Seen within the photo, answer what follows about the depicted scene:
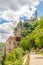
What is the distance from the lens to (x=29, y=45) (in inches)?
2608

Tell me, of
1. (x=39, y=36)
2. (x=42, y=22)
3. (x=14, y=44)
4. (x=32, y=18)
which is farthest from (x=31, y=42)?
(x=32, y=18)

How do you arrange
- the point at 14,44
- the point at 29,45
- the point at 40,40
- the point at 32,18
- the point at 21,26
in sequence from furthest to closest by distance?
the point at 32,18 < the point at 21,26 < the point at 14,44 < the point at 29,45 < the point at 40,40

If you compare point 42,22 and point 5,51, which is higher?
point 42,22

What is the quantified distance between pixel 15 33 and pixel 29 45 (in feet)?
191

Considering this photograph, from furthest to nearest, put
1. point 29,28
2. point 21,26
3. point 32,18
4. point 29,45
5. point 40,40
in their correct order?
point 32,18 → point 21,26 → point 29,28 → point 29,45 → point 40,40

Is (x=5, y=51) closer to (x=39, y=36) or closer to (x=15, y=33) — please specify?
(x=15, y=33)

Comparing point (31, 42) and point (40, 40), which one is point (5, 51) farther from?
point (40, 40)

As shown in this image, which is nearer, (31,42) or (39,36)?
(39,36)

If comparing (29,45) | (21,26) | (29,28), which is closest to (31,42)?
(29,45)

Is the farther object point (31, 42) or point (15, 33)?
point (15, 33)

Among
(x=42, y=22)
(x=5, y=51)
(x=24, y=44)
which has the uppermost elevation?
(x=42, y=22)

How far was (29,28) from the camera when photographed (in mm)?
111750

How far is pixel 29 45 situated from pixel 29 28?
1806 inches

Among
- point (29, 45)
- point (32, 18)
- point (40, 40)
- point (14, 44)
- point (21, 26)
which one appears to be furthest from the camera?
point (32, 18)
